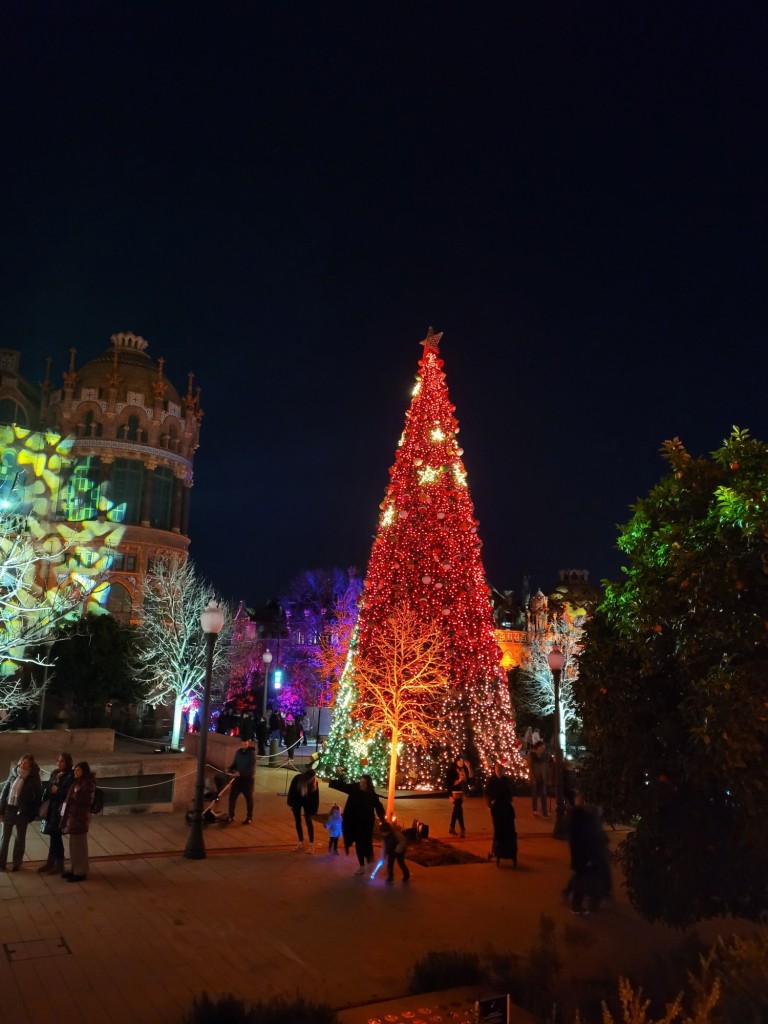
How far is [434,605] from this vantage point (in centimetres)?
1825

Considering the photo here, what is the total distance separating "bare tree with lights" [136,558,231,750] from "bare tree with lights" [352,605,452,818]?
12193 millimetres

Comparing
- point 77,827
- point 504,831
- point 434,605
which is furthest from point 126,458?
point 504,831

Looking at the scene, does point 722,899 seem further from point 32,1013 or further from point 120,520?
point 120,520

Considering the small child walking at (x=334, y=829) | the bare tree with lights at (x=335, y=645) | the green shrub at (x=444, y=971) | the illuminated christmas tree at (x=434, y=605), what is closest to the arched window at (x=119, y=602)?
the bare tree with lights at (x=335, y=645)

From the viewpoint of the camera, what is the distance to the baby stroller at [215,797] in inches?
528

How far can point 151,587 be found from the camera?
39844mm

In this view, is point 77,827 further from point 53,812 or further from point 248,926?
point 248,926

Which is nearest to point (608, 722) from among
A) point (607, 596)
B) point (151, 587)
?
point (607, 596)

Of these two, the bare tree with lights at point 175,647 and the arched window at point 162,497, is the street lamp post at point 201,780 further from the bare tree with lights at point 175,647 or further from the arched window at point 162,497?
the arched window at point 162,497

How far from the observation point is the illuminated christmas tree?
17.7 metres

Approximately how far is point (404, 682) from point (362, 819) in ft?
18.8

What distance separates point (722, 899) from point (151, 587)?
3705 centimetres

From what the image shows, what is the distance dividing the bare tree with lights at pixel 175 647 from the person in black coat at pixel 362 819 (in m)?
17.5

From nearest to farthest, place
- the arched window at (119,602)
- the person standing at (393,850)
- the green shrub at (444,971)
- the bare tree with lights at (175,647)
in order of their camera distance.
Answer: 1. the green shrub at (444,971)
2. the person standing at (393,850)
3. the bare tree with lights at (175,647)
4. the arched window at (119,602)
